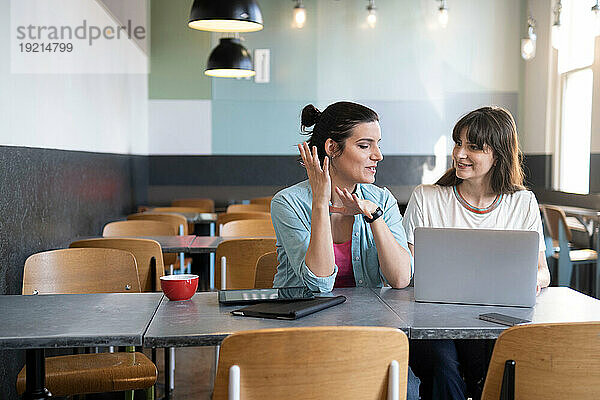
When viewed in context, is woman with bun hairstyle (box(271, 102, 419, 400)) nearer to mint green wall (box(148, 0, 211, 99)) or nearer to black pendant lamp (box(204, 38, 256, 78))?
black pendant lamp (box(204, 38, 256, 78))

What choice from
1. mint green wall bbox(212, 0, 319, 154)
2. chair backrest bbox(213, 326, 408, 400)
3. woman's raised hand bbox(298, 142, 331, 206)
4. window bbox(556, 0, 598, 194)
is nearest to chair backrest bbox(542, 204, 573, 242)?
window bbox(556, 0, 598, 194)

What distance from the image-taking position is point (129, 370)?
249 cm

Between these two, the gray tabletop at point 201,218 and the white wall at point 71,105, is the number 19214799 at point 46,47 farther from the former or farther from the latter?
the gray tabletop at point 201,218

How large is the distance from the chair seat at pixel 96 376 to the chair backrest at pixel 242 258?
95 centimetres

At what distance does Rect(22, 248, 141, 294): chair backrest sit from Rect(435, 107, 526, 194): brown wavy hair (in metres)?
1.48

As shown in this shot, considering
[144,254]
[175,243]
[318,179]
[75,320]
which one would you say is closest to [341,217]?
[318,179]

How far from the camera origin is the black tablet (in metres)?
2.09

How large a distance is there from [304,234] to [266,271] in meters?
0.42

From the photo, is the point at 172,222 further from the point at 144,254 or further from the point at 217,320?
the point at 217,320

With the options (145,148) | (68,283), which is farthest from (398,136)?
(68,283)

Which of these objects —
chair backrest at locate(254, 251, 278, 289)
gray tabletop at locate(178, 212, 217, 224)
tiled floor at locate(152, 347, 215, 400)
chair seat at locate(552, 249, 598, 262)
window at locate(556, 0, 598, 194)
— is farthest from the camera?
window at locate(556, 0, 598, 194)

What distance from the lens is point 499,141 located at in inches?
108

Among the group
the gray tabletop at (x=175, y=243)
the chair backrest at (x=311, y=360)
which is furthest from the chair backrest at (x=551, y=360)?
the gray tabletop at (x=175, y=243)

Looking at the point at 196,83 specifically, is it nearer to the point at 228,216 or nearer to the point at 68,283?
the point at 228,216
